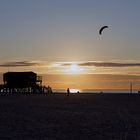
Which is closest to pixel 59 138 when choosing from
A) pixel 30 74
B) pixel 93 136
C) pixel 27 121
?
pixel 93 136

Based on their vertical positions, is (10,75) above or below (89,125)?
above

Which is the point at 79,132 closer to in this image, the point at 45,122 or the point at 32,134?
the point at 32,134

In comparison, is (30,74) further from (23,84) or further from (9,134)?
(9,134)

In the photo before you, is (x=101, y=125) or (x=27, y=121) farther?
(x=27, y=121)

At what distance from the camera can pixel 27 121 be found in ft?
84.7

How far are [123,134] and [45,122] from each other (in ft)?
20.7

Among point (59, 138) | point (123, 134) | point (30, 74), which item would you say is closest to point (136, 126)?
point (123, 134)

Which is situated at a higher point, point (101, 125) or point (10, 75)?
point (10, 75)

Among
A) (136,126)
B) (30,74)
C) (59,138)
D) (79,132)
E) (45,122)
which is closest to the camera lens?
(59,138)

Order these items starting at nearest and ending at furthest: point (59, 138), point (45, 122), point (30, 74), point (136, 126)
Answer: point (59, 138) → point (136, 126) → point (45, 122) → point (30, 74)

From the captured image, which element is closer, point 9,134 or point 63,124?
point 9,134

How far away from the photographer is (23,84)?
11662 centimetres

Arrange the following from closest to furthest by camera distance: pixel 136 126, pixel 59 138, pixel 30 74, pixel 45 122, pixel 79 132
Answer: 1. pixel 59 138
2. pixel 79 132
3. pixel 136 126
4. pixel 45 122
5. pixel 30 74

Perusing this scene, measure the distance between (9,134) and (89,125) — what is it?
4990mm
